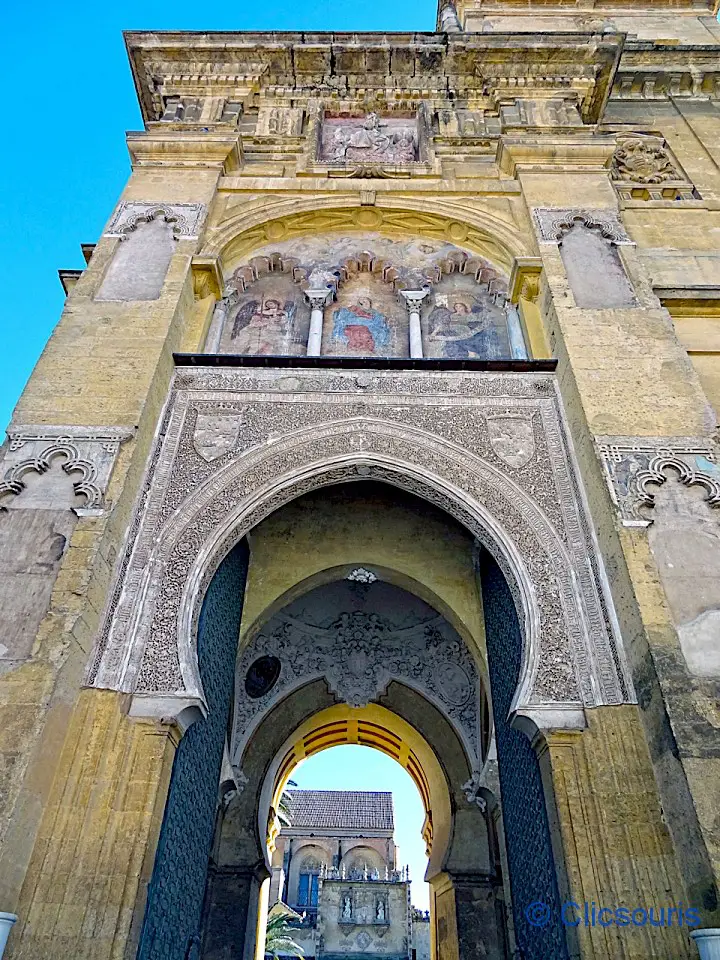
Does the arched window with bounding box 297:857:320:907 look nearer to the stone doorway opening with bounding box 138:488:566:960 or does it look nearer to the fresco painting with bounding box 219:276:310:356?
the stone doorway opening with bounding box 138:488:566:960

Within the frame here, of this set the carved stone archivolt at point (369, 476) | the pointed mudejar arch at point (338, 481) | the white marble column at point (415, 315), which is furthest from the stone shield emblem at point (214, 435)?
the white marble column at point (415, 315)

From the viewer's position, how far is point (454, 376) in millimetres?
6336

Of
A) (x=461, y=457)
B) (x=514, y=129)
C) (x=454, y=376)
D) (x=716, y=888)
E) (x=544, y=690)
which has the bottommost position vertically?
(x=716, y=888)

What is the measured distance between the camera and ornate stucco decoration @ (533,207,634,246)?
7.13 m

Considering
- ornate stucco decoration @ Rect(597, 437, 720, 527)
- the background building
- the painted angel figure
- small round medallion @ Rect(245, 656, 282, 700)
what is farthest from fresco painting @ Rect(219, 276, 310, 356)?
the background building

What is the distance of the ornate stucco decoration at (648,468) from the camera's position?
495cm

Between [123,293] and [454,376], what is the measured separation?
131 inches

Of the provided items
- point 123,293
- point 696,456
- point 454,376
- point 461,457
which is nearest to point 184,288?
point 123,293

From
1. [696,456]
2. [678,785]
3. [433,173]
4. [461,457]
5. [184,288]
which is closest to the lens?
[678,785]

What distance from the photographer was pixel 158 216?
24.7 feet

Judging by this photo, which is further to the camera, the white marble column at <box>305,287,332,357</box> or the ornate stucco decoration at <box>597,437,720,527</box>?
the white marble column at <box>305,287,332,357</box>

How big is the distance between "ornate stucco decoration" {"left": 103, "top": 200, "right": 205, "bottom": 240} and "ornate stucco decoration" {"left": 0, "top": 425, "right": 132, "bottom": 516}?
2.83 metres

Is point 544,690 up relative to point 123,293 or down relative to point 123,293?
down

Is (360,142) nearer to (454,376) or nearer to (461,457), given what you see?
(454,376)
